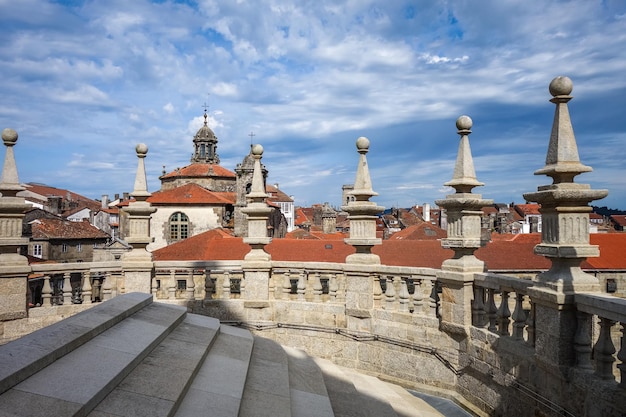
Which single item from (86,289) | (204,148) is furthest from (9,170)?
(204,148)

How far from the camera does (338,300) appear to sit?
8.49 meters

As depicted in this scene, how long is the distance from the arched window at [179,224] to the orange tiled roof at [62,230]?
22.5 feet

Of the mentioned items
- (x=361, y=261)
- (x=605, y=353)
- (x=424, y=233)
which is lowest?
(x=605, y=353)

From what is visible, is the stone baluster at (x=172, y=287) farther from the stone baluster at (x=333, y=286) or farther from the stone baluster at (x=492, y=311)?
the stone baluster at (x=492, y=311)

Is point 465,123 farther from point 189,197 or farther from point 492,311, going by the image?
point 189,197

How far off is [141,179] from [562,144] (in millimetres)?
7195

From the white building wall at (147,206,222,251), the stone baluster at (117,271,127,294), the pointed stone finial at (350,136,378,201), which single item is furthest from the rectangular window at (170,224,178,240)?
the pointed stone finial at (350,136,378,201)

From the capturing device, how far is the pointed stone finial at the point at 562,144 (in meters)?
4.86

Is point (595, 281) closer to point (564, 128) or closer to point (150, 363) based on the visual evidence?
point (564, 128)

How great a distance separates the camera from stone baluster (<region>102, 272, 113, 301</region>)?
335 inches

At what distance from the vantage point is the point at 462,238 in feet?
21.7

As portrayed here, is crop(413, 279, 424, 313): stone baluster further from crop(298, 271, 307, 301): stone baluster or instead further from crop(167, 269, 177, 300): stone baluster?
crop(167, 269, 177, 300): stone baluster

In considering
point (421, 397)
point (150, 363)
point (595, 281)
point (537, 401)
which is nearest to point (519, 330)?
point (537, 401)

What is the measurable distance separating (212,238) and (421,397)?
34107 millimetres
